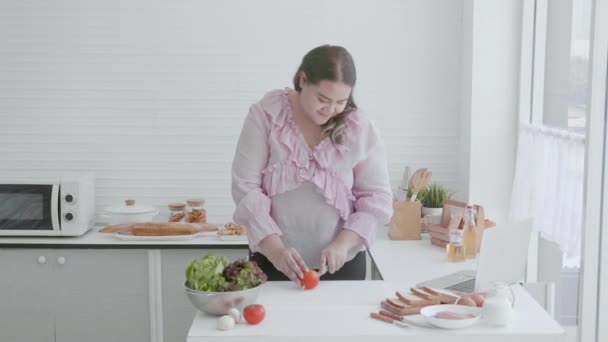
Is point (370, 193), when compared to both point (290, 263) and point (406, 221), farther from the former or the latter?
point (406, 221)

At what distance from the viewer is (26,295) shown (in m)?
3.80

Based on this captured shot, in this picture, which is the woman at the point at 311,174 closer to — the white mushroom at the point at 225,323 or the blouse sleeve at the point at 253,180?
the blouse sleeve at the point at 253,180

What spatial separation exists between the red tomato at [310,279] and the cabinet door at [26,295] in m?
1.76

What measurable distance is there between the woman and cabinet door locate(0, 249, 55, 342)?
155 cm

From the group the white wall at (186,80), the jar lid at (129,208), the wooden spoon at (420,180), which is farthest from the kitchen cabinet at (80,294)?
the wooden spoon at (420,180)

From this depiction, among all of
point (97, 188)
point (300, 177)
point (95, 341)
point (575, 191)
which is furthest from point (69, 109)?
point (575, 191)

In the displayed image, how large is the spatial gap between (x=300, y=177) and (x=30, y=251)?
1.79 m

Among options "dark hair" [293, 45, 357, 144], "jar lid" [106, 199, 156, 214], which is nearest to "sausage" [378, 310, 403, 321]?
"dark hair" [293, 45, 357, 144]

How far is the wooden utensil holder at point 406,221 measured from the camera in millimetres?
3561

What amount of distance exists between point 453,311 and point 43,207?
2.31 meters

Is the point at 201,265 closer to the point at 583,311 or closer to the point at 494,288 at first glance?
the point at 494,288

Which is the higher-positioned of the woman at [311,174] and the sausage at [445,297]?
the woman at [311,174]

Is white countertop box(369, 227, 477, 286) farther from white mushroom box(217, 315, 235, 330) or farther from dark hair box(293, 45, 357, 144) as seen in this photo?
white mushroom box(217, 315, 235, 330)

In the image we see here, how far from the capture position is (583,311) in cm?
289
